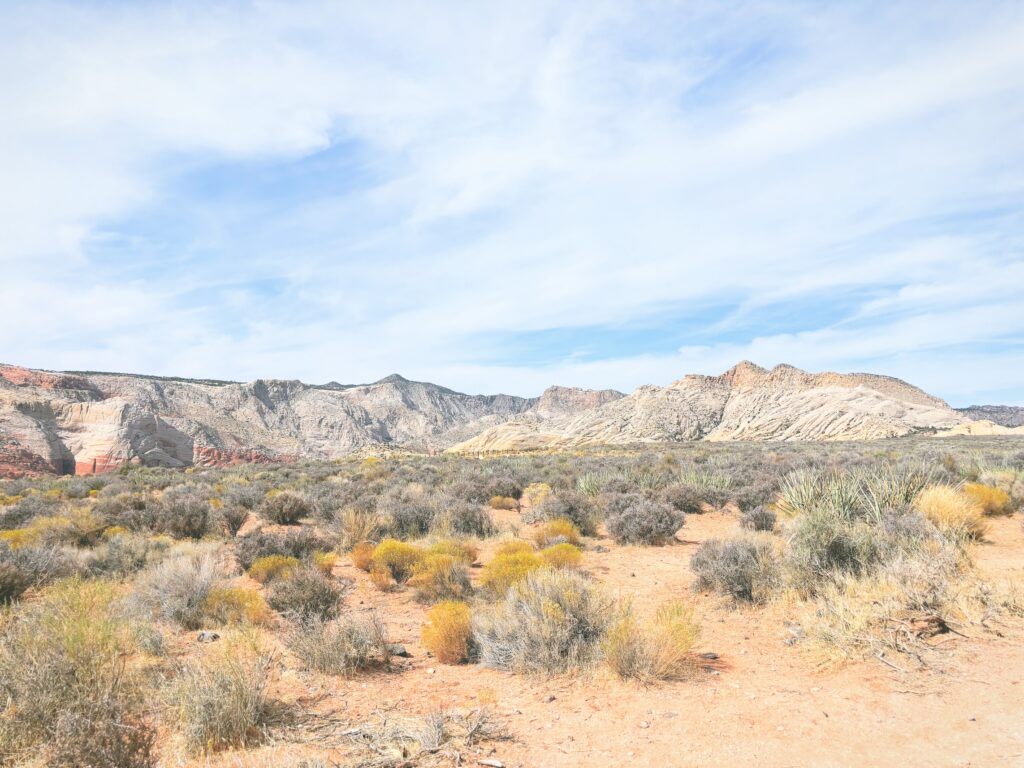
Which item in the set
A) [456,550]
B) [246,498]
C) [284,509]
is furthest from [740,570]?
[246,498]

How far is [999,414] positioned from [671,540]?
178610mm

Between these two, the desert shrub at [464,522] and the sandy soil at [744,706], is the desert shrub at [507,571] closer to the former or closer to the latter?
the sandy soil at [744,706]

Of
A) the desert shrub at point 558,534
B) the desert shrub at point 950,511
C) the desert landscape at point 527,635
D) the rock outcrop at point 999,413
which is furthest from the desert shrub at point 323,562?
the rock outcrop at point 999,413

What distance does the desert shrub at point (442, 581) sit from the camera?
8.18m

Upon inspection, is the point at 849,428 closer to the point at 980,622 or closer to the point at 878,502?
the point at 878,502

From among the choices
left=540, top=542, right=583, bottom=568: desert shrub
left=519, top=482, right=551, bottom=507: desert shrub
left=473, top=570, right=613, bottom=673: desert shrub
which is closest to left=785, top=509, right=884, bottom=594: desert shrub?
left=473, top=570, right=613, bottom=673: desert shrub

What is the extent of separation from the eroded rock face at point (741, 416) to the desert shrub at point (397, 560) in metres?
62.4

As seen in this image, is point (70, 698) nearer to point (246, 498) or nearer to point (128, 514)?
point (128, 514)

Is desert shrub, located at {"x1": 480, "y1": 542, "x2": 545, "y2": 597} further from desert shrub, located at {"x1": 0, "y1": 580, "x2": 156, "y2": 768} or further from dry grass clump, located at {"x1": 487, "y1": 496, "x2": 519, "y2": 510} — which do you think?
dry grass clump, located at {"x1": 487, "y1": 496, "x2": 519, "y2": 510}

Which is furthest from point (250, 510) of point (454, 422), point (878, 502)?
point (454, 422)

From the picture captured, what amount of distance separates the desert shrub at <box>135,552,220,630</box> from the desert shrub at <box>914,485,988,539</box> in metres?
11.6

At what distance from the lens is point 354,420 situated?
120688mm

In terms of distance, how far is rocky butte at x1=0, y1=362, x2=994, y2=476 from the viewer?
166ft

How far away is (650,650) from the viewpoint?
17.3 feet
